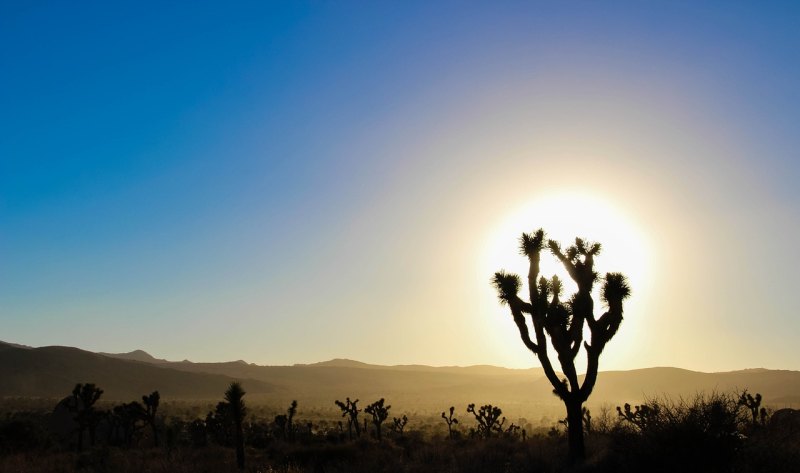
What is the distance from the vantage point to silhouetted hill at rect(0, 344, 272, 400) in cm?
8969

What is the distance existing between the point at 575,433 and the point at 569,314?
422cm

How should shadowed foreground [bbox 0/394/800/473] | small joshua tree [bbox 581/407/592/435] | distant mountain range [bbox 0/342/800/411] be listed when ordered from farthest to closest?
1. distant mountain range [bbox 0/342/800/411]
2. small joshua tree [bbox 581/407/592/435]
3. shadowed foreground [bbox 0/394/800/473]

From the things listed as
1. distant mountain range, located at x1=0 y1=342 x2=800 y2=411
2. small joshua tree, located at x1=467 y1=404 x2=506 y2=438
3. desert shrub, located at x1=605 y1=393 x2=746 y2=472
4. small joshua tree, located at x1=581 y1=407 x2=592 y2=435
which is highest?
desert shrub, located at x1=605 y1=393 x2=746 y2=472

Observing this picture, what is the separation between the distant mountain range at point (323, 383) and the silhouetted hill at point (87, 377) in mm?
148

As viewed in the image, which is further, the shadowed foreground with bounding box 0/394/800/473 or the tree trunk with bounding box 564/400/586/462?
the tree trunk with bounding box 564/400/586/462

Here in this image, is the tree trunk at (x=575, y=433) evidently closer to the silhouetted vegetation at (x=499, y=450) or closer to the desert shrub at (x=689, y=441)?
the silhouetted vegetation at (x=499, y=450)

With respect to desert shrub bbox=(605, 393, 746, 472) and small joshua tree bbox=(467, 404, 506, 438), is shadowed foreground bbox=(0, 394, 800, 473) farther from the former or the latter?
small joshua tree bbox=(467, 404, 506, 438)

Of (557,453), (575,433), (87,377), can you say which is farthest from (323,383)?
(575,433)

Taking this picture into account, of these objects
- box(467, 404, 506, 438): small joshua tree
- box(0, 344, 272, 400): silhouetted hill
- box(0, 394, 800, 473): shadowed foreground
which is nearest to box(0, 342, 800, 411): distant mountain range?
box(0, 344, 272, 400): silhouetted hill

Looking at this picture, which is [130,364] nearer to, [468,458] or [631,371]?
[468,458]

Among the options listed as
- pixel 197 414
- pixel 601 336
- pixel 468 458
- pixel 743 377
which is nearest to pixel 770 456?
pixel 601 336

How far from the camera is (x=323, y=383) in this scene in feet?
515

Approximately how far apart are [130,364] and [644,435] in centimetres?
12130

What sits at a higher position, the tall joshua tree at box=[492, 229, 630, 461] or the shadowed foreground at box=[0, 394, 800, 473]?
the tall joshua tree at box=[492, 229, 630, 461]
